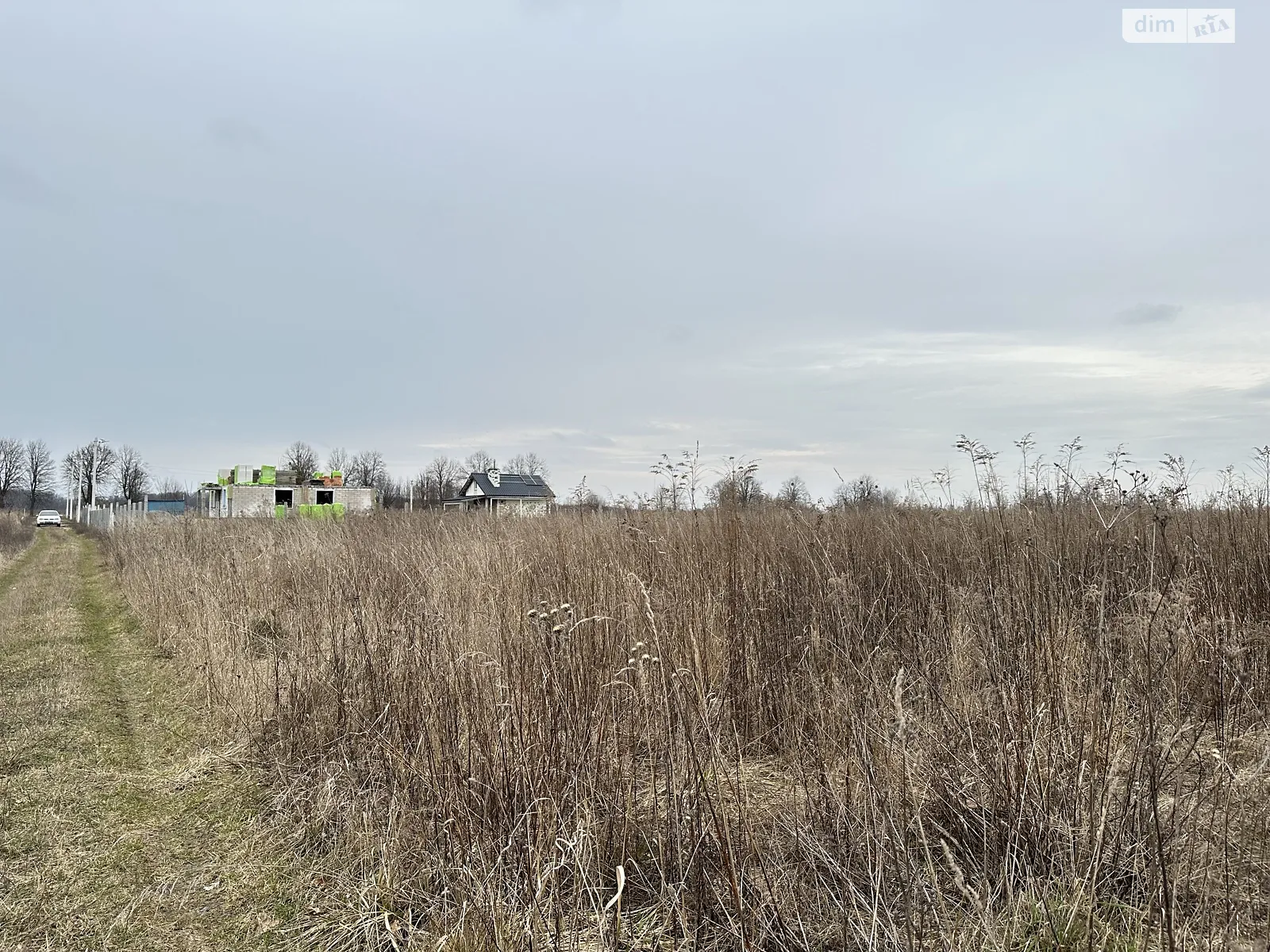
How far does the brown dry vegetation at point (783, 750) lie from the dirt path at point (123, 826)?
232 mm

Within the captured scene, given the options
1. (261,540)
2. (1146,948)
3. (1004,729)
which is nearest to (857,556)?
(1004,729)

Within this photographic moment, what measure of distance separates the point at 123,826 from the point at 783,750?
316 cm

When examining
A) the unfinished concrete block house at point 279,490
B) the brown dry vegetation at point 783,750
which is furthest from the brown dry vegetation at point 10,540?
the brown dry vegetation at point 783,750

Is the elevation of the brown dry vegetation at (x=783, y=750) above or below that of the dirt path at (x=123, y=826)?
above

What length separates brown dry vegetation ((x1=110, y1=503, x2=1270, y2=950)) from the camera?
6.26 feet

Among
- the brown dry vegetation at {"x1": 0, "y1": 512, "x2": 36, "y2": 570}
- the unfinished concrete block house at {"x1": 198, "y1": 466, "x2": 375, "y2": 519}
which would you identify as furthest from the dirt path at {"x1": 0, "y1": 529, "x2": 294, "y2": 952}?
the unfinished concrete block house at {"x1": 198, "y1": 466, "x2": 375, "y2": 519}

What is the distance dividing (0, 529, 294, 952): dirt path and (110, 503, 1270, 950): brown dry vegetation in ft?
0.76

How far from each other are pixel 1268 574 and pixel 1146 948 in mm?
4469

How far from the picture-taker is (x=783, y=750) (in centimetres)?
348

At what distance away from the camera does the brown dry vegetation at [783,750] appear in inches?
75.2

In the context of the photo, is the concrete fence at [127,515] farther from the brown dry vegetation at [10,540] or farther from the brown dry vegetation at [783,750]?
the brown dry vegetation at [783,750]

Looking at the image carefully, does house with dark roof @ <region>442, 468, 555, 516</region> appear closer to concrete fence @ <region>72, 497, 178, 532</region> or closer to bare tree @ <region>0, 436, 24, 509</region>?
concrete fence @ <region>72, 497, 178, 532</region>

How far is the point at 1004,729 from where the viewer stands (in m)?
2.41

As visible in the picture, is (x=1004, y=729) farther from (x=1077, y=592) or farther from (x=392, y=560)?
(x=392, y=560)
